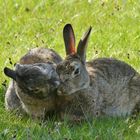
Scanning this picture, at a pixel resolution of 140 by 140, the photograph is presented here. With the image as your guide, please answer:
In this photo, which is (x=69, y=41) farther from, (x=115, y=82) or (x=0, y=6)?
(x=0, y=6)

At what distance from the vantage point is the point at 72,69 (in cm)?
818

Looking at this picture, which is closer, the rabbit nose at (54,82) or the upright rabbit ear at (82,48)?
the rabbit nose at (54,82)

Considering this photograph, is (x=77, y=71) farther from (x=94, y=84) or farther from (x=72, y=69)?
(x=94, y=84)

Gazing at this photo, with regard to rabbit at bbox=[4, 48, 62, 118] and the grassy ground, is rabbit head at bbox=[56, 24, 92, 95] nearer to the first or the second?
rabbit at bbox=[4, 48, 62, 118]

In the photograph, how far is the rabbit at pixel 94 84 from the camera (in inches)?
322

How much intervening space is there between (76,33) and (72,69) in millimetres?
3628

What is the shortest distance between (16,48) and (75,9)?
6.47 feet

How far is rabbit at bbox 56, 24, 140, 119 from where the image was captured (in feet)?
26.8

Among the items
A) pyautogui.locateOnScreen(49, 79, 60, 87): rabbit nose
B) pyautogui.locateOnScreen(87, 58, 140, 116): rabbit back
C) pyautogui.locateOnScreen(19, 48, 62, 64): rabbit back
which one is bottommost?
pyautogui.locateOnScreen(87, 58, 140, 116): rabbit back

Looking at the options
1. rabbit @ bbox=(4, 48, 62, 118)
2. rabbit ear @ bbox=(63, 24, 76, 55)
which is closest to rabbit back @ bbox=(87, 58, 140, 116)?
rabbit ear @ bbox=(63, 24, 76, 55)

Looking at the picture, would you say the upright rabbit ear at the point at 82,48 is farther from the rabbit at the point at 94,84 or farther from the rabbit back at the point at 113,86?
the rabbit back at the point at 113,86

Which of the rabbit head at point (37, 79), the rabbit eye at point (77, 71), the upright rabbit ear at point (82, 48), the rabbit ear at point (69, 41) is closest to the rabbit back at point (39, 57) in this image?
the rabbit ear at point (69, 41)

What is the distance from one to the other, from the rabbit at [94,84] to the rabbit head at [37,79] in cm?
9

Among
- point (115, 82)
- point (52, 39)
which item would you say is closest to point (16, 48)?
point (52, 39)
